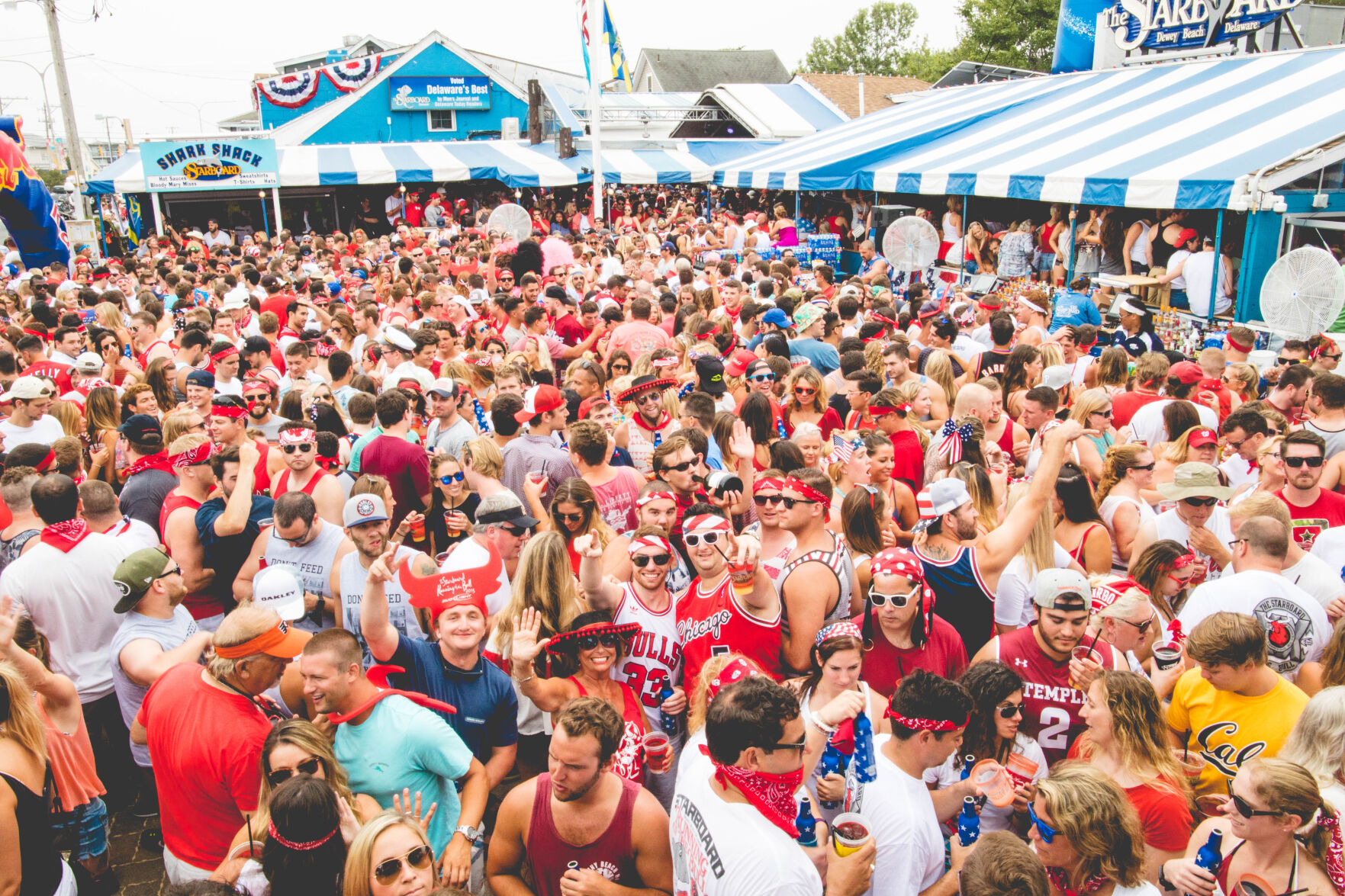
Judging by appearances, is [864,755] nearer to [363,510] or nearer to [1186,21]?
[363,510]

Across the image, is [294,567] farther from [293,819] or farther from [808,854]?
[808,854]

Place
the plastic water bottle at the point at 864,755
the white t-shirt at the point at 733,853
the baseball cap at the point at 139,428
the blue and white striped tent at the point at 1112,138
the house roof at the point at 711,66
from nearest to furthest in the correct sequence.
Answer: the white t-shirt at the point at 733,853, the plastic water bottle at the point at 864,755, the baseball cap at the point at 139,428, the blue and white striped tent at the point at 1112,138, the house roof at the point at 711,66

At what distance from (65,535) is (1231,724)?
478 cm

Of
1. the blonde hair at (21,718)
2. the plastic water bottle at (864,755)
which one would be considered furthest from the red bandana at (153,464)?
the plastic water bottle at (864,755)

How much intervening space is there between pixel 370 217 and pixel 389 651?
25722mm

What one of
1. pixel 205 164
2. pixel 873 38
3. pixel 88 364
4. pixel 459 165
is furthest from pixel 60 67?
pixel 873 38

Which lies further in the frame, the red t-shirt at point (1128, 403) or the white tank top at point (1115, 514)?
the red t-shirt at point (1128, 403)

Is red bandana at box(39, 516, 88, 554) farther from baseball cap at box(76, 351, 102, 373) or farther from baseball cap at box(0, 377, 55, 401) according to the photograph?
baseball cap at box(76, 351, 102, 373)

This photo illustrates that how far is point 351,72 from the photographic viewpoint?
3384 cm

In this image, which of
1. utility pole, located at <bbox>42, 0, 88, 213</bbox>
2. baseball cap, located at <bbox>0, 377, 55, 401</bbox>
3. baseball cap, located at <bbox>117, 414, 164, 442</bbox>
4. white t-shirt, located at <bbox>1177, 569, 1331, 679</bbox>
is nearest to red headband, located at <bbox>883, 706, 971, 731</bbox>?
white t-shirt, located at <bbox>1177, 569, 1331, 679</bbox>

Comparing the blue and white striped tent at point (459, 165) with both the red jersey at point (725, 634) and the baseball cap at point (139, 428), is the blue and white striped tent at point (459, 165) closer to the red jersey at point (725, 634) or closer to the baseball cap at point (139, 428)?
the baseball cap at point (139, 428)

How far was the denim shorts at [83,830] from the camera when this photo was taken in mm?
3367

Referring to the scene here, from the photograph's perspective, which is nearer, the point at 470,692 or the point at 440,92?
the point at 470,692

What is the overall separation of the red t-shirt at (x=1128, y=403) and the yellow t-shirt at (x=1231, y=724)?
3.10m
